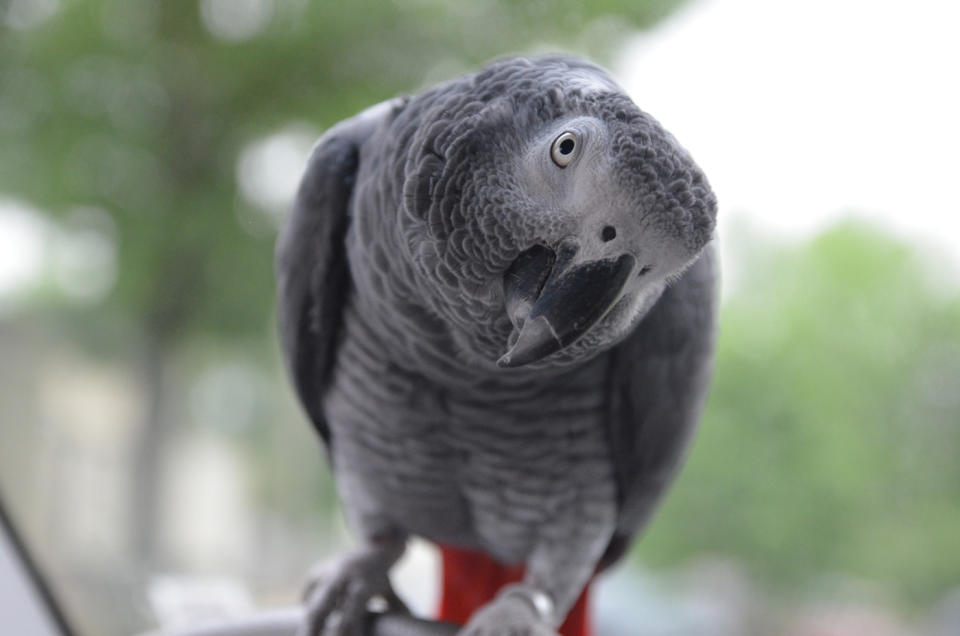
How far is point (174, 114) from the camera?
1.95 m

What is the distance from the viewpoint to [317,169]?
84 centimetres

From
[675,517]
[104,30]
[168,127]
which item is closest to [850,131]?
[675,517]

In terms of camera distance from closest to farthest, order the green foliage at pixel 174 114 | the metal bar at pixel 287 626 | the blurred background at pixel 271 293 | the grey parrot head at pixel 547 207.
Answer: the grey parrot head at pixel 547 207
the metal bar at pixel 287 626
the blurred background at pixel 271 293
the green foliage at pixel 174 114

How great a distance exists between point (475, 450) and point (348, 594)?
23 centimetres

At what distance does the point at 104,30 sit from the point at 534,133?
1.64 metres

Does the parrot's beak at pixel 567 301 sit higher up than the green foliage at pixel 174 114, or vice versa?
the green foliage at pixel 174 114

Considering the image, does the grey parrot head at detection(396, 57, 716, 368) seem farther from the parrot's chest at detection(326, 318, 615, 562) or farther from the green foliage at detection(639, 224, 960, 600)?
the green foliage at detection(639, 224, 960, 600)

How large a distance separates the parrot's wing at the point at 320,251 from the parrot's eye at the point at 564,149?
0.26 metres

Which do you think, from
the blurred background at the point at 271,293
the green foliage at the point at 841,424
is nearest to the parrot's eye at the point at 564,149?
the blurred background at the point at 271,293

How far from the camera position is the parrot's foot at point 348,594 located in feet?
3.03

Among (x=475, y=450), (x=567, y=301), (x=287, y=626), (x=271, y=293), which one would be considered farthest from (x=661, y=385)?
(x=271, y=293)

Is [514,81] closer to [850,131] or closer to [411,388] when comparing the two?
[411,388]

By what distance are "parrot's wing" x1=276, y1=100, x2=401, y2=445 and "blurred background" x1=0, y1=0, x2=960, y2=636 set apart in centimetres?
55

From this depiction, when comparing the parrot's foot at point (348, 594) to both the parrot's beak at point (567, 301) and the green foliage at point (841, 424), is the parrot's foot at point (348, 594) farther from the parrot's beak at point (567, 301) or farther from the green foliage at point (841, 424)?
the green foliage at point (841, 424)
